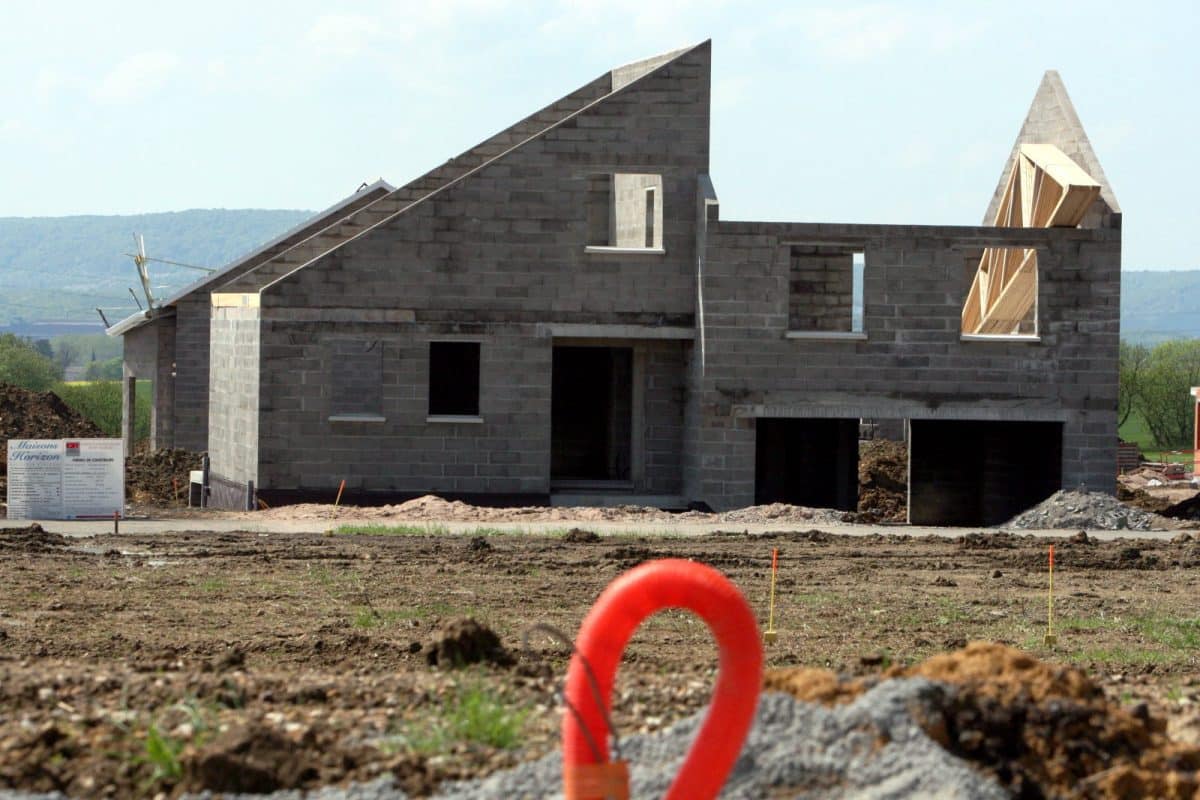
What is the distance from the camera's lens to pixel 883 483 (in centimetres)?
4012

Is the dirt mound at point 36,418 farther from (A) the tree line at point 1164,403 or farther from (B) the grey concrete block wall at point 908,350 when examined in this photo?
(A) the tree line at point 1164,403

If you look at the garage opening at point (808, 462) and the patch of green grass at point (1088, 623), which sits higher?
the garage opening at point (808, 462)

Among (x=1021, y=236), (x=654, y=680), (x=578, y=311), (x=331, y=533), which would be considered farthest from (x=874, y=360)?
(x=654, y=680)

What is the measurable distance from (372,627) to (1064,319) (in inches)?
666

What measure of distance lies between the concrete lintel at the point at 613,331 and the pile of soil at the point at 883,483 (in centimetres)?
1050

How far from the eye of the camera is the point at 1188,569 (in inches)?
838

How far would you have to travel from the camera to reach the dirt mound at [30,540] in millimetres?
20766

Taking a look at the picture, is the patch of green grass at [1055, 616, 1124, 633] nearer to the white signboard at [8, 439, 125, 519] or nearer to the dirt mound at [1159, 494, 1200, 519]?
the white signboard at [8, 439, 125, 519]

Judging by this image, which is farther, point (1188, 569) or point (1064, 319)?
point (1064, 319)

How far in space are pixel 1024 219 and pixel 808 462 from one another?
646 centimetres

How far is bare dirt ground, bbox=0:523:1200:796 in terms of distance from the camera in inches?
309

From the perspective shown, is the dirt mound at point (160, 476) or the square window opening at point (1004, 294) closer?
the square window opening at point (1004, 294)

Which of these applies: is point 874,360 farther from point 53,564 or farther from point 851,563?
point 53,564

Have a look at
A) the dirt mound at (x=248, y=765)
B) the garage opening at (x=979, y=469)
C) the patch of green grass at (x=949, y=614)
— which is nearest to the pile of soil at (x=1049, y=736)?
the dirt mound at (x=248, y=765)
